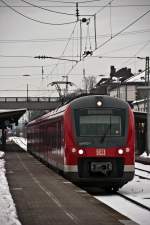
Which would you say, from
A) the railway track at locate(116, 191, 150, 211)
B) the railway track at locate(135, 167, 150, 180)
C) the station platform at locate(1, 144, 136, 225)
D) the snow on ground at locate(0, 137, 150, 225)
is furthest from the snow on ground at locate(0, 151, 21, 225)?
the railway track at locate(135, 167, 150, 180)

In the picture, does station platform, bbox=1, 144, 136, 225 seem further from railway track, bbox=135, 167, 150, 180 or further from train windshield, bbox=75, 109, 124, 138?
railway track, bbox=135, 167, 150, 180

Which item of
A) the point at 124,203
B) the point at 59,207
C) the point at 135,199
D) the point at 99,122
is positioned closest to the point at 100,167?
the point at 99,122

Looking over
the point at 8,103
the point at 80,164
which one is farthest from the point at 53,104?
the point at 80,164

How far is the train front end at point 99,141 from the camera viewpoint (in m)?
17.2

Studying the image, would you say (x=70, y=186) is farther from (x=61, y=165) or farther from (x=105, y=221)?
(x=105, y=221)

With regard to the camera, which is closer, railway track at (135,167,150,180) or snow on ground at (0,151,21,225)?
snow on ground at (0,151,21,225)

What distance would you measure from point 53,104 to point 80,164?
61.6 m

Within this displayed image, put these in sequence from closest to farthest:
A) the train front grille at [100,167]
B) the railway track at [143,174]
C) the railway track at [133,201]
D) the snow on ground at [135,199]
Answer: the snow on ground at [135,199], the railway track at [133,201], the train front grille at [100,167], the railway track at [143,174]

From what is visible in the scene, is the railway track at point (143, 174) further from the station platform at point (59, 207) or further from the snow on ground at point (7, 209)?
the snow on ground at point (7, 209)

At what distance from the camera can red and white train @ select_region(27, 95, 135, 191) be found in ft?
56.3

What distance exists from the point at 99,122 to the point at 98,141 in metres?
0.64

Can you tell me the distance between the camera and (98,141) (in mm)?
17453

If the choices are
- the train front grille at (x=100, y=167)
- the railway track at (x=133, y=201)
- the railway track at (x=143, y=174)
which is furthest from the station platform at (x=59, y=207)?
the railway track at (x=143, y=174)

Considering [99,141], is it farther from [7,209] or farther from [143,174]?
[143,174]
